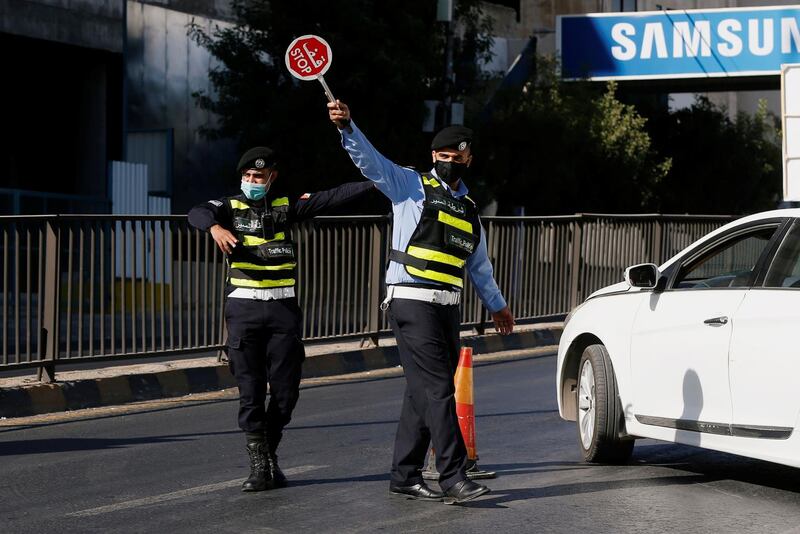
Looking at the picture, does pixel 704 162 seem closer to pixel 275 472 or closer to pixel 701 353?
pixel 701 353

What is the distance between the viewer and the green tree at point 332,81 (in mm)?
23584

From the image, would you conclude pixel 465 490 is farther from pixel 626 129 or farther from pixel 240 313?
pixel 626 129

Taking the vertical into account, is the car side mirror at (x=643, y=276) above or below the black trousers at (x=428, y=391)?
above

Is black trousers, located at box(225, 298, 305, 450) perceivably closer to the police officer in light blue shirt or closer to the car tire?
the police officer in light blue shirt

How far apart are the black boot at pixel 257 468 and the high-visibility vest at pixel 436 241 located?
1.27 meters

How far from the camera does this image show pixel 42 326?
474 inches

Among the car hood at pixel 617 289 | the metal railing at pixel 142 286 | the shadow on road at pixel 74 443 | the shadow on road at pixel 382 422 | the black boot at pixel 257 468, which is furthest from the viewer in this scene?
the metal railing at pixel 142 286

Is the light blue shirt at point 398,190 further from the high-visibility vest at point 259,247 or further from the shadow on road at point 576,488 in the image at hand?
the shadow on road at point 576,488

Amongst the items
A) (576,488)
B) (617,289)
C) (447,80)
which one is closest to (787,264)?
(617,289)

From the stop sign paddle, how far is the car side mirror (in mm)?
2011

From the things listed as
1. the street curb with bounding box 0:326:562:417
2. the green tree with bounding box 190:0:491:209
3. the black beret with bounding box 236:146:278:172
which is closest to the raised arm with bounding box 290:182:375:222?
the black beret with bounding box 236:146:278:172

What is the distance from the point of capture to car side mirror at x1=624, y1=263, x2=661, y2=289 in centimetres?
836

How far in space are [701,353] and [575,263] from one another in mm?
11343

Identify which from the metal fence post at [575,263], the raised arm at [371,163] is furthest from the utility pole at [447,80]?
the raised arm at [371,163]
